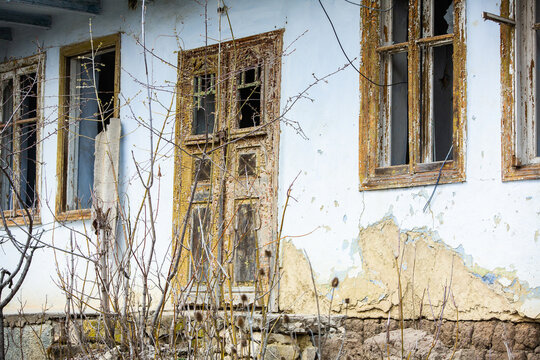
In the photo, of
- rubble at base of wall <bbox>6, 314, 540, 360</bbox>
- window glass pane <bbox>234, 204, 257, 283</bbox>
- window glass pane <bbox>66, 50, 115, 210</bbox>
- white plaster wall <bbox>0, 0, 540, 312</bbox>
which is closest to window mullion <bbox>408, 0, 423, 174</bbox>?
white plaster wall <bbox>0, 0, 540, 312</bbox>

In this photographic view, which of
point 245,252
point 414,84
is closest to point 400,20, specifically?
point 414,84

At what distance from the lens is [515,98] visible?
533 cm

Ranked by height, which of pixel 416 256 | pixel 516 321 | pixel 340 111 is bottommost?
pixel 516 321

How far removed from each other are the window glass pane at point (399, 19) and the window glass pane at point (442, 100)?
0.34 m

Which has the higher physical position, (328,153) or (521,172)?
(328,153)

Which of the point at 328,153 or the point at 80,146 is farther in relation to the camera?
the point at 80,146

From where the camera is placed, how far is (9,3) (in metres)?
8.29

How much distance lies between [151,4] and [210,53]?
43.2 inches

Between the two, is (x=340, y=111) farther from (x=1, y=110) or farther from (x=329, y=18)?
(x=1, y=110)

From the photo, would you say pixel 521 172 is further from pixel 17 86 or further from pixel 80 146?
pixel 17 86

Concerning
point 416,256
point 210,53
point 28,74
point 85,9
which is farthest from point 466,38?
point 28,74

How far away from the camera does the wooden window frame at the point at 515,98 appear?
530 centimetres

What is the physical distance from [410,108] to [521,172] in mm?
1075

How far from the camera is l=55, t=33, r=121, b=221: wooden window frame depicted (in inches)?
328
